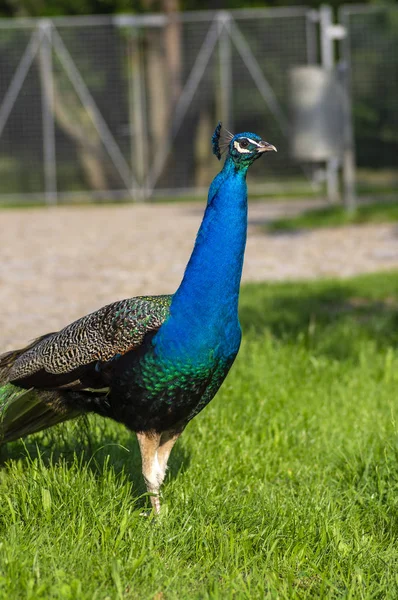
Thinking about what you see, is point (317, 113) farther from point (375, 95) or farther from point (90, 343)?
point (90, 343)

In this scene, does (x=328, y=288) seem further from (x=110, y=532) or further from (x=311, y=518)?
(x=110, y=532)

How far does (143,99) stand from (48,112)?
177 cm

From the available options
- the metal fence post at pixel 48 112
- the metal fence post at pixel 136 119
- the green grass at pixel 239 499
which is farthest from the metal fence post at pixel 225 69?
the green grass at pixel 239 499

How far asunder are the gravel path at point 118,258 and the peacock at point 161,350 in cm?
213

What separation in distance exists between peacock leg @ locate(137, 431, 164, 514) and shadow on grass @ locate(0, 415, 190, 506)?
32cm

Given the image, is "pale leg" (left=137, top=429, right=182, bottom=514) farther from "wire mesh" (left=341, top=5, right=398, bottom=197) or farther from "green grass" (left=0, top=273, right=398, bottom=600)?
"wire mesh" (left=341, top=5, right=398, bottom=197)

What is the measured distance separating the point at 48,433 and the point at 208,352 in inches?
51.1

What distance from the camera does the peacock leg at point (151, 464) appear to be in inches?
141

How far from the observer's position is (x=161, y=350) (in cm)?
337

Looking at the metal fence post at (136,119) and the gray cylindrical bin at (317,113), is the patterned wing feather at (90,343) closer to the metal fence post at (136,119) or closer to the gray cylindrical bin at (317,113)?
the gray cylindrical bin at (317,113)

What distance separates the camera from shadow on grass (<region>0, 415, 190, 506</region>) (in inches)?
159

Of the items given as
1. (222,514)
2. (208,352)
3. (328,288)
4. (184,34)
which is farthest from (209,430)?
(184,34)

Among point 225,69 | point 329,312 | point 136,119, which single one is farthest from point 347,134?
point 329,312

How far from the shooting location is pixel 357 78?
15211 mm
